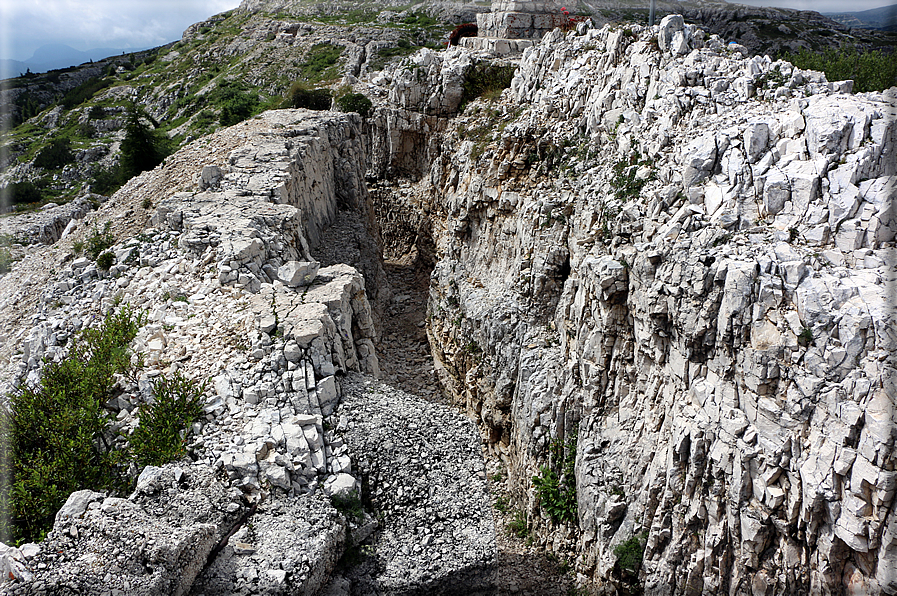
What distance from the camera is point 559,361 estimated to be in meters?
19.9

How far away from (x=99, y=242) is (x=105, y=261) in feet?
6.32

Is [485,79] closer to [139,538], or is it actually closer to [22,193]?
[139,538]

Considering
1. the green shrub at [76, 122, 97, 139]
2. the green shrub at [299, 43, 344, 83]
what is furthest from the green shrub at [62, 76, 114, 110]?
the green shrub at [299, 43, 344, 83]

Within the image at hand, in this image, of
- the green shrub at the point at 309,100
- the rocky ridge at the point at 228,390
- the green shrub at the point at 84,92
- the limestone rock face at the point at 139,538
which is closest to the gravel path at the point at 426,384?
the rocky ridge at the point at 228,390

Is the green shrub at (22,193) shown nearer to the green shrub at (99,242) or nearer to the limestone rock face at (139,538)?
the green shrub at (99,242)

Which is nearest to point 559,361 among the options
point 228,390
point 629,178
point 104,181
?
point 629,178

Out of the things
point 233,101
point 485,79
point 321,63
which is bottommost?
point 233,101

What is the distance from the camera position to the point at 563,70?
25.6 meters

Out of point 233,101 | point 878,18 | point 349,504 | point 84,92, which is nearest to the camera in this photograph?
point 878,18

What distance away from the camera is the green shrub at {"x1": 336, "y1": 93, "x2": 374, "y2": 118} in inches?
1513

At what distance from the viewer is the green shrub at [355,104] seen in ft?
126

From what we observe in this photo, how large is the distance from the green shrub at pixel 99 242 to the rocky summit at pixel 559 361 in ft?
0.73

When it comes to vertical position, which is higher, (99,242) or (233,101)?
(233,101)

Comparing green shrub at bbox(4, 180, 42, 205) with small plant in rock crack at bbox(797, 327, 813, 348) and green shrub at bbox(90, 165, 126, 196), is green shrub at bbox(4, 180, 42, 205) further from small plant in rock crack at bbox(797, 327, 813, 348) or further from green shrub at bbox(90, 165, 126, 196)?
small plant in rock crack at bbox(797, 327, 813, 348)
